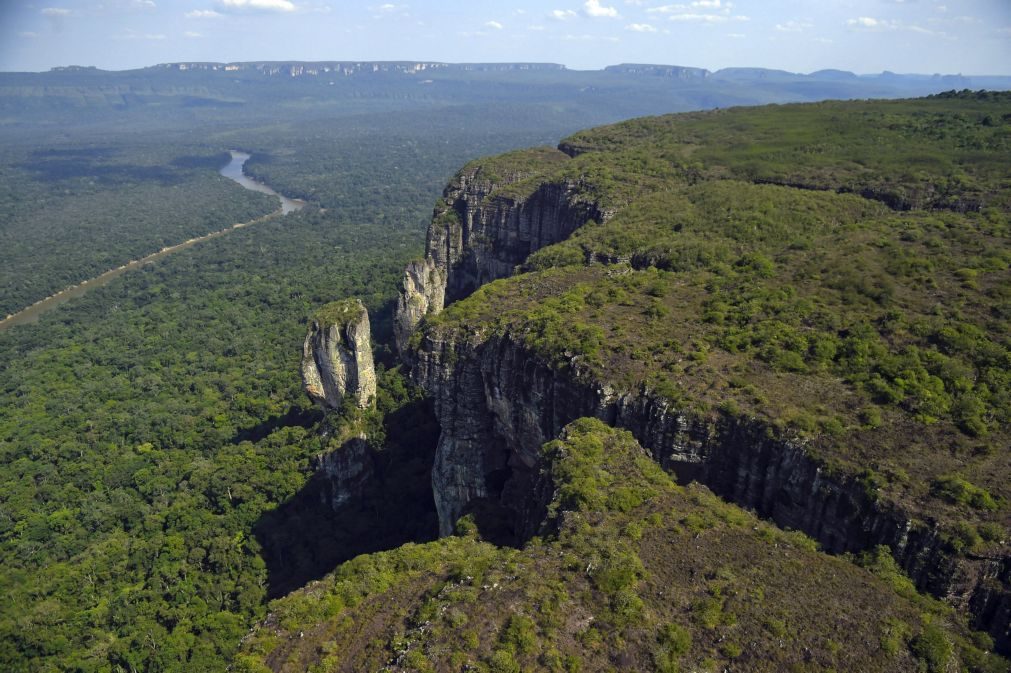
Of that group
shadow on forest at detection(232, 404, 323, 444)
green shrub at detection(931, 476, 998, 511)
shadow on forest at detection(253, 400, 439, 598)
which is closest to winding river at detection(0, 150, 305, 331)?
shadow on forest at detection(232, 404, 323, 444)

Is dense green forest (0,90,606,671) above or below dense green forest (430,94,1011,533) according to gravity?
below

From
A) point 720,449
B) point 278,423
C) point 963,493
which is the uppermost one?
point 963,493

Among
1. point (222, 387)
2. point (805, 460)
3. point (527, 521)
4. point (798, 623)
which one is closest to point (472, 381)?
point (527, 521)

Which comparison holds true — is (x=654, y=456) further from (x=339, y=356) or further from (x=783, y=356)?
(x=339, y=356)

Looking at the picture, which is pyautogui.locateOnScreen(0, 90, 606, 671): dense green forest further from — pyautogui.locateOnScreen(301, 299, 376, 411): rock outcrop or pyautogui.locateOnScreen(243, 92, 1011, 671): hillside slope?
pyautogui.locateOnScreen(243, 92, 1011, 671): hillside slope

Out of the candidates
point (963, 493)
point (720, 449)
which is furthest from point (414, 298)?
point (963, 493)

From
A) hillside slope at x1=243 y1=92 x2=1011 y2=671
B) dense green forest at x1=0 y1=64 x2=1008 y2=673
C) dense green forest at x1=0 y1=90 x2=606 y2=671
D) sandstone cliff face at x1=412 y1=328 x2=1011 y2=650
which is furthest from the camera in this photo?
dense green forest at x1=0 y1=90 x2=606 y2=671
